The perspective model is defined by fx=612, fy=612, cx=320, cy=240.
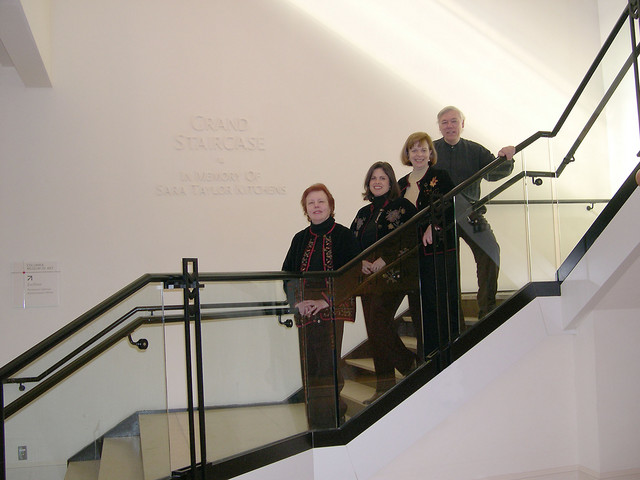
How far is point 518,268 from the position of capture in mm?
3795

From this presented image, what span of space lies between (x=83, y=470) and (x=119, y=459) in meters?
0.18

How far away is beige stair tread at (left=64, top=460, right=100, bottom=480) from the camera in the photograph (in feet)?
8.32

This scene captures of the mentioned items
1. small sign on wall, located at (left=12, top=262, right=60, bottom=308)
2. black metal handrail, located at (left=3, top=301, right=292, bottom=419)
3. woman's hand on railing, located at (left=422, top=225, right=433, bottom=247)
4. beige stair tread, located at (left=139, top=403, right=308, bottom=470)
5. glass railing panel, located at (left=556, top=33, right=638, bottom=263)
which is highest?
glass railing panel, located at (left=556, top=33, right=638, bottom=263)

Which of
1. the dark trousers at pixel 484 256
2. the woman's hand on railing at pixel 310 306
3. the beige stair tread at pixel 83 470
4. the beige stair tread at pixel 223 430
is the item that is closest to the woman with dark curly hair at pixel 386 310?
the woman's hand on railing at pixel 310 306

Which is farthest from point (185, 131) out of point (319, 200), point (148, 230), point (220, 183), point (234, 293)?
point (234, 293)

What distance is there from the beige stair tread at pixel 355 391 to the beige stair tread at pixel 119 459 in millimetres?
1201

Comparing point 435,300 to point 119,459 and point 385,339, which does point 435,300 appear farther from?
point 119,459

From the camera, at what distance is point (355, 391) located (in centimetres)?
353

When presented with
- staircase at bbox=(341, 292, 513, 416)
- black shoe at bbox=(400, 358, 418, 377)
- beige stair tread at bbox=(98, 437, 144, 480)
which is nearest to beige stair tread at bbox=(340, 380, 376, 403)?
staircase at bbox=(341, 292, 513, 416)

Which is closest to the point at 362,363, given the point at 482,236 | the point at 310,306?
the point at 310,306

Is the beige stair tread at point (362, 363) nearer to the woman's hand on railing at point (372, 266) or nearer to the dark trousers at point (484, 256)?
the woman's hand on railing at point (372, 266)

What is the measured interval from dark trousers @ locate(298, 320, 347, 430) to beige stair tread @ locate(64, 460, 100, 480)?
3.89 feet

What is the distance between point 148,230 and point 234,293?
6.67ft

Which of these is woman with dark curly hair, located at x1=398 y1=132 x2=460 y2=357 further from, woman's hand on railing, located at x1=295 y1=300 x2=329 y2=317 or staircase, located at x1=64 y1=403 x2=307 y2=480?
staircase, located at x1=64 y1=403 x2=307 y2=480
